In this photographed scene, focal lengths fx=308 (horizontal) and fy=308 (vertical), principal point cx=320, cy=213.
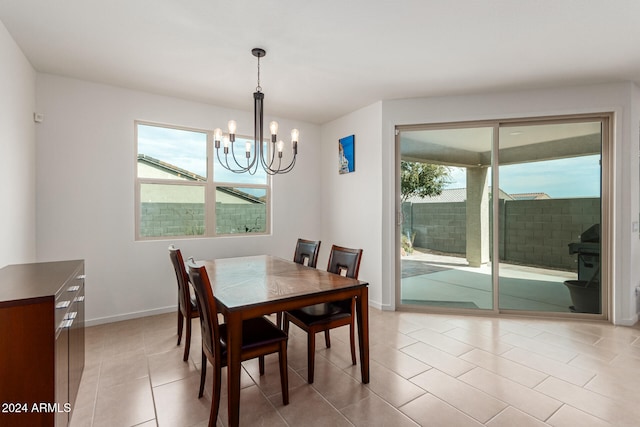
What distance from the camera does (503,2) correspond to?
6.56 ft

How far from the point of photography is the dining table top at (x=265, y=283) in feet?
6.19

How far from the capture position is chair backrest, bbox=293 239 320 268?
120 inches

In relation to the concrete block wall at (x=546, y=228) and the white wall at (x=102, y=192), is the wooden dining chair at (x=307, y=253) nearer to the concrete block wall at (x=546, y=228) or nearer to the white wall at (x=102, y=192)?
the white wall at (x=102, y=192)

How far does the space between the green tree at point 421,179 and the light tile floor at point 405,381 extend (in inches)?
62.3

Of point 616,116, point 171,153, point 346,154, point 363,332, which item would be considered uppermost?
point 616,116

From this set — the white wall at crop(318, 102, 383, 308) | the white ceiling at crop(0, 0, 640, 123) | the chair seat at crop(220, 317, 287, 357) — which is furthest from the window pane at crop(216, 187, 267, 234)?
the chair seat at crop(220, 317, 287, 357)

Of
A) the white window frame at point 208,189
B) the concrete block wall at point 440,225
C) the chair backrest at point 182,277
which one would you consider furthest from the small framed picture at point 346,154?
the chair backrest at point 182,277

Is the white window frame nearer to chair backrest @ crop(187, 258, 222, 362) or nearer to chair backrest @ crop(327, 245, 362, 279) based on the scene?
chair backrest @ crop(327, 245, 362, 279)

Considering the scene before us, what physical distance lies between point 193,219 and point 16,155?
1.72 metres

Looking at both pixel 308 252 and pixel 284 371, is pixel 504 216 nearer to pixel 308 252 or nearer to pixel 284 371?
pixel 308 252

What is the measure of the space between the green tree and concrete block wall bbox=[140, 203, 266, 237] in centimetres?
199

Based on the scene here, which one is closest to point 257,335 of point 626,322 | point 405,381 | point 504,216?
point 405,381

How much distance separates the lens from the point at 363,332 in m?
2.17

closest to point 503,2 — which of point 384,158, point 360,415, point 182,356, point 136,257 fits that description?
point 384,158
